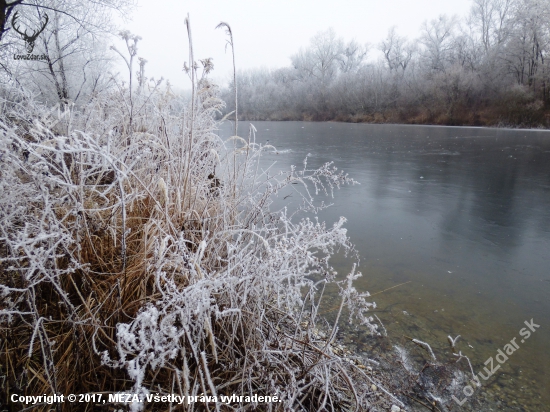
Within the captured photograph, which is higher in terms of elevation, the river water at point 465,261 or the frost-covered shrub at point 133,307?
the frost-covered shrub at point 133,307

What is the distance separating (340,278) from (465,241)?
6.62ft

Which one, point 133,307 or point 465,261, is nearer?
point 133,307

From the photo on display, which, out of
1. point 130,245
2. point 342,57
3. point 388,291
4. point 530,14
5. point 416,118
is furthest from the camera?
point 342,57

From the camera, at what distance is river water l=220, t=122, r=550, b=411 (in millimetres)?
2299

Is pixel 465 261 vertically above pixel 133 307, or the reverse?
pixel 133 307

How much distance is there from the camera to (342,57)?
5441 centimetres

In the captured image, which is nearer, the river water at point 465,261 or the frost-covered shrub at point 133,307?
the frost-covered shrub at point 133,307

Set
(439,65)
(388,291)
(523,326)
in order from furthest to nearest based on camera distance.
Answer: (439,65) → (388,291) → (523,326)

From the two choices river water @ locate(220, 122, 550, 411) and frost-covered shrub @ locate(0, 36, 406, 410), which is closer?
frost-covered shrub @ locate(0, 36, 406, 410)

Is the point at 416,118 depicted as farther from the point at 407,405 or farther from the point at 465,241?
the point at 407,405

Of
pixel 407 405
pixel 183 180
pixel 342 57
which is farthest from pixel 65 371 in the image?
pixel 342 57

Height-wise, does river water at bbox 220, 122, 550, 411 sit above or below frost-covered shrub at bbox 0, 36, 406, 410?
below

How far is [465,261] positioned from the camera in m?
3.54

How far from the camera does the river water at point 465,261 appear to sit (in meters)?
2.30
